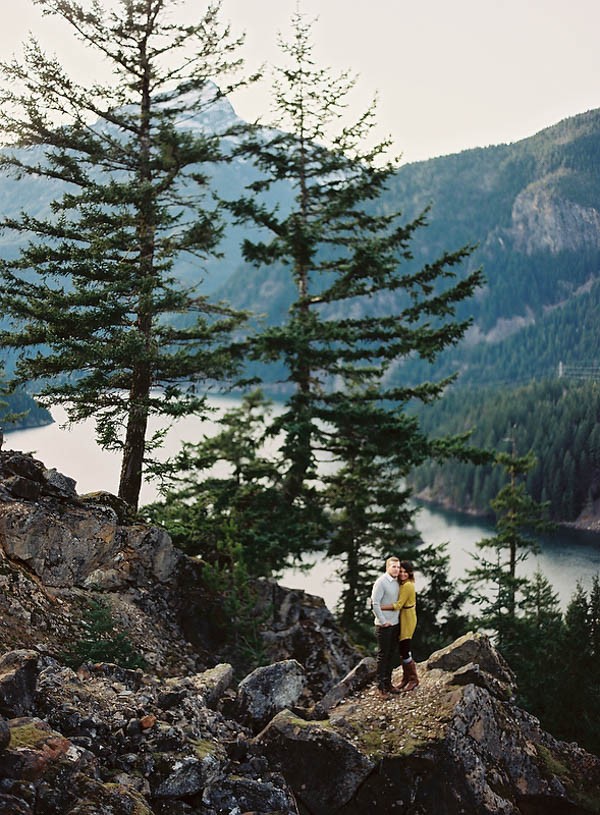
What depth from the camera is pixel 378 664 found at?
1185 cm

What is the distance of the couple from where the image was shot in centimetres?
1171

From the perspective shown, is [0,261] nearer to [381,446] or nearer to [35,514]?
[35,514]

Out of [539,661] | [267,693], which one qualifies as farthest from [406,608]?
[539,661]

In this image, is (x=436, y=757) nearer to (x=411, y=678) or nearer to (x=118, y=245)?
(x=411, y=678)

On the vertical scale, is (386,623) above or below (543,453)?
below

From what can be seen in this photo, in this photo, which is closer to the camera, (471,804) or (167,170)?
(471,804)

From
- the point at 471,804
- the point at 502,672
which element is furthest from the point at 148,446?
the point at 471,804

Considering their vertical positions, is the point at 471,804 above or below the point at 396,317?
below

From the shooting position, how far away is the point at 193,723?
31.8ft

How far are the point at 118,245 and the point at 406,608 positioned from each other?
11.5 meters

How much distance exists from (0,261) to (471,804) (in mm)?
14956

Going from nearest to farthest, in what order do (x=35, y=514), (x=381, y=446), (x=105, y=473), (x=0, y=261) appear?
1. (x=35, y=514)
2. (x=0, y=261)
3. (x=381, y=446)
4. (x=105, y=473)

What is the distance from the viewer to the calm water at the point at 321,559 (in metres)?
50.4

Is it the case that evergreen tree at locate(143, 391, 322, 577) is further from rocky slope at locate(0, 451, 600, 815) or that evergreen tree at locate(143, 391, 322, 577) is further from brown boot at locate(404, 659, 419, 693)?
brown boot at locate(404, 659, 419, 693)
